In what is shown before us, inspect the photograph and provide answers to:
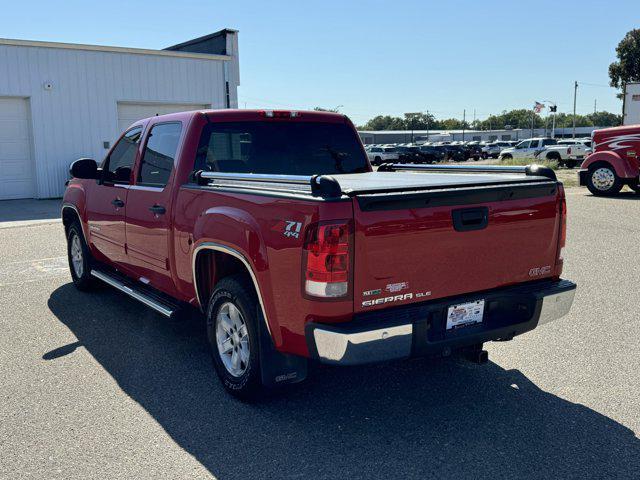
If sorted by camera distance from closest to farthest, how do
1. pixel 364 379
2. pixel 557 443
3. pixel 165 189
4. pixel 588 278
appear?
pixel 557 443 → pixel 364 379 → pixel 165 189 → pixel 588 278

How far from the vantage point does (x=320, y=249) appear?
10.5 ft

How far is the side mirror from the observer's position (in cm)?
605

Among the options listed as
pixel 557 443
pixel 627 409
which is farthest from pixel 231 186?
pixel 627 409

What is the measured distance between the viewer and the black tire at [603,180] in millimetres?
16562

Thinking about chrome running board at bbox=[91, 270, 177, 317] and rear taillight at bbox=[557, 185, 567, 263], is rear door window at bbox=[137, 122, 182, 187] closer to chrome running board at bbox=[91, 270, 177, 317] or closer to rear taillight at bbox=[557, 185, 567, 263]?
chrome running board at bbox=[91, 270, 177, 317]

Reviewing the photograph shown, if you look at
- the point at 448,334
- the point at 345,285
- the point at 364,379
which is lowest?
the point at 364,379

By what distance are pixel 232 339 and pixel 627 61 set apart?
81311 millimetres

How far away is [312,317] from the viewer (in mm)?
3320

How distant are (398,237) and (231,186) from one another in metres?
1.34

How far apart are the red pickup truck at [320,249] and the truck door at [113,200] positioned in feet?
0.93

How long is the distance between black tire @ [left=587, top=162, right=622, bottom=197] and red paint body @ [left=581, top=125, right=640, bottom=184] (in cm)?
20

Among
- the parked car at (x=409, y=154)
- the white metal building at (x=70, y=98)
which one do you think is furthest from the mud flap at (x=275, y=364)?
the parked car at (x=409, y=154)

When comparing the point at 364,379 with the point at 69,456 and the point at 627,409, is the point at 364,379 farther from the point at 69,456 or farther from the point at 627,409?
the point at 69,456

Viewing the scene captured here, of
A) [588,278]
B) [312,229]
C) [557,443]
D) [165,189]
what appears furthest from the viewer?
[588,278]
